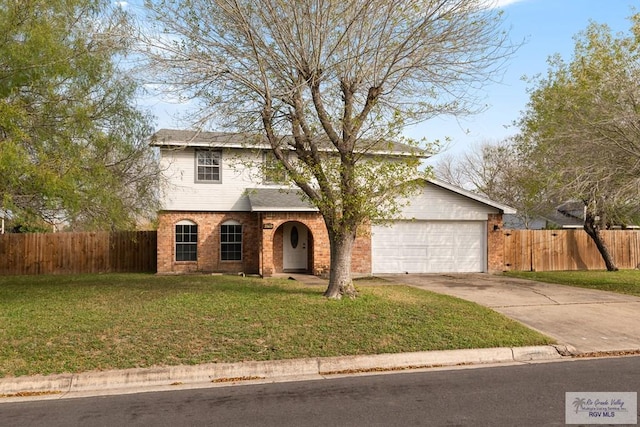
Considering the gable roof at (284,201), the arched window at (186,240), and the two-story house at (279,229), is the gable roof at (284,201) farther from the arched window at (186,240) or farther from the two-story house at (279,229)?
the arched window at (186,240)

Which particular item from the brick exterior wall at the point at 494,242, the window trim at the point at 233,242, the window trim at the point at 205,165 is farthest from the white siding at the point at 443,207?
the window trim at the point at 205,165

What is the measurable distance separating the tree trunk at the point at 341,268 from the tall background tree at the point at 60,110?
4.88 metres

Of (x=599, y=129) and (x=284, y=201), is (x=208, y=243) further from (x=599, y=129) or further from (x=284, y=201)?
(x=599, y=129)

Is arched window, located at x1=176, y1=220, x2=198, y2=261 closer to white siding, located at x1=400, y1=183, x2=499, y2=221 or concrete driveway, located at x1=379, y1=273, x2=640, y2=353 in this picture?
concrete driveway, located at x1=379, y1=273, x2=640, y2=353

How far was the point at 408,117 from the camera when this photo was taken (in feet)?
33.8

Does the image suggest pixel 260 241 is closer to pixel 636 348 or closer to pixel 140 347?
pixel 140 347

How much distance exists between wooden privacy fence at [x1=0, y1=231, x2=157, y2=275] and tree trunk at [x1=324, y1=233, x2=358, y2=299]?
11405 mm

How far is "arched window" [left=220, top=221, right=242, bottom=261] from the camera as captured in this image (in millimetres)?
18766

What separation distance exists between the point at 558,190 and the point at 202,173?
11.8 m

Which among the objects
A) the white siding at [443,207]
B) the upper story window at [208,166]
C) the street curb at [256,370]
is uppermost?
the upper story window at [208,166]

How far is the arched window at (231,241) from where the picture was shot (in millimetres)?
18766

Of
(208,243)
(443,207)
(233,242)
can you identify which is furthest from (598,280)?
(208,243)

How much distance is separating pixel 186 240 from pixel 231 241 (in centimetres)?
163

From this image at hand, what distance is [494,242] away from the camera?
1898 cm
